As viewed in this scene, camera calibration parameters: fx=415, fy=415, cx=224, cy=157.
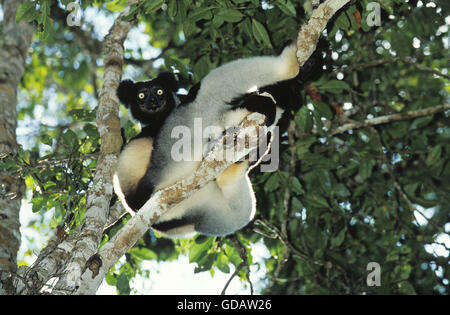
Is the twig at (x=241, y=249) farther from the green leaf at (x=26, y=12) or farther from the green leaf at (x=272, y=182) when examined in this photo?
the green leaf at (x=26, y=12)

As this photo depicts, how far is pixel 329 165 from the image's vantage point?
15.8 feet

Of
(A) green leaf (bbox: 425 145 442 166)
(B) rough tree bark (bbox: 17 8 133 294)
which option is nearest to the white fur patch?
(B) rough tree bark (bbox: 17 8 133 294)

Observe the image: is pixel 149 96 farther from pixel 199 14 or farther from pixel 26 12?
pixel 26 12

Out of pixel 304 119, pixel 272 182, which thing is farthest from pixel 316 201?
pixel 304 119

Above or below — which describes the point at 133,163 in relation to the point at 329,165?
above

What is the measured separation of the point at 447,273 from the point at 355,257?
1.18m

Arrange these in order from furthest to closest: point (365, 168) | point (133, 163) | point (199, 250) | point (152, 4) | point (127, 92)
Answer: point (365, 168), point (199, 250), point (127, 92), point (133, 163), point (152, 4)

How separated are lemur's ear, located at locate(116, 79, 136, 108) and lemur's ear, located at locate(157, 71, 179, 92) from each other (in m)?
0.31

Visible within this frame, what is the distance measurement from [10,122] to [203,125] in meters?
2.38

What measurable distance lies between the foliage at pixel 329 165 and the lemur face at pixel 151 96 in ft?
1.06

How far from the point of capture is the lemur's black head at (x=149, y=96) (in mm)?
4363

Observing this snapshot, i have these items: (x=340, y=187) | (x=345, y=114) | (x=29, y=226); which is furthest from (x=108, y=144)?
(x=29, y=226)

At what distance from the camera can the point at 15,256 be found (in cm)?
364

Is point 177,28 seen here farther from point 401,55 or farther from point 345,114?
point 401,55
